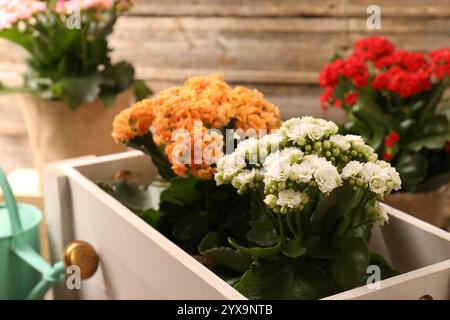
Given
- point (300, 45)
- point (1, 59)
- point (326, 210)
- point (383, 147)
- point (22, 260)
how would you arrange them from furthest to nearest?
1. point (1, 59)
2. point (300, 45)
3. point (383, 147)
4. point (22, 260)
5. point (326, 210)

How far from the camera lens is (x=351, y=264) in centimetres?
93

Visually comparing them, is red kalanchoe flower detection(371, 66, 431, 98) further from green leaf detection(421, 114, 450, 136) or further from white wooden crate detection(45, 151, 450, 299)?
white wooden crate detection(45, 151, 450, 299)

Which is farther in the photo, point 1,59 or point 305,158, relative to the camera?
point 1,59

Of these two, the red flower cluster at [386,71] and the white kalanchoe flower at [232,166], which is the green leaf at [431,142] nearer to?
the red flower cluster at [386,71]

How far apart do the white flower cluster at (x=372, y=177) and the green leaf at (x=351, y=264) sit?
0.10 meters

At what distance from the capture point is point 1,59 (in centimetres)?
259

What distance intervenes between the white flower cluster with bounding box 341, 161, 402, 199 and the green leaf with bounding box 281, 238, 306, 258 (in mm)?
124

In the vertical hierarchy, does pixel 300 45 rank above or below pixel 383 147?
above

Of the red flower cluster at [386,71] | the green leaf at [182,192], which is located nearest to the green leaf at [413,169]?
the red flower cluster at [386,71]

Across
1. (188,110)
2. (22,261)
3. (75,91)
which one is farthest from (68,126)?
(188,110)
